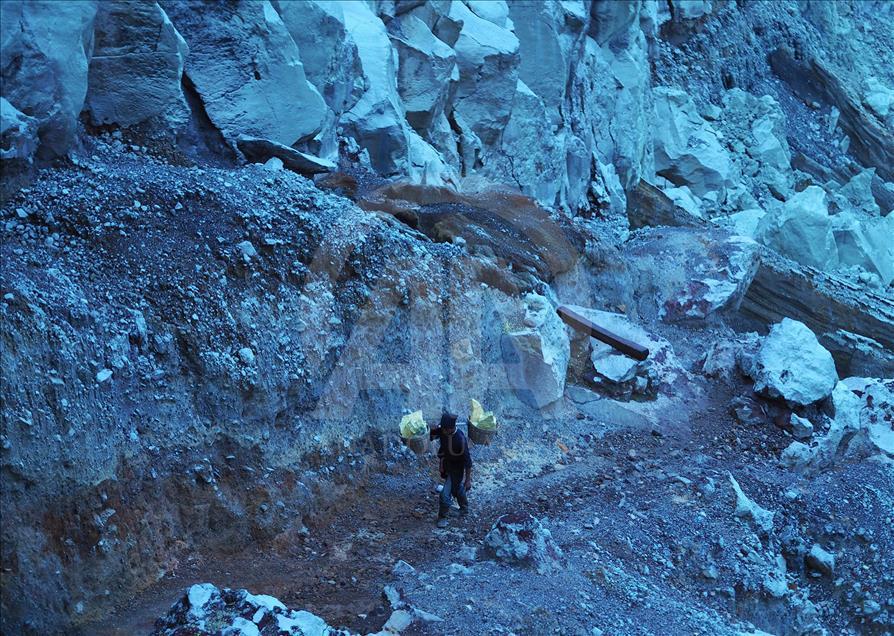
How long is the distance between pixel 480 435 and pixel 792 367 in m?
4.59

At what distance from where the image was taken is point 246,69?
9742mm

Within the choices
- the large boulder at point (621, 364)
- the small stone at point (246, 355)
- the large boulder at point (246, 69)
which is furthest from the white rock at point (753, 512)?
the large boulder at point (246, 69)

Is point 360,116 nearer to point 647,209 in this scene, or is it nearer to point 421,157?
point 421,157

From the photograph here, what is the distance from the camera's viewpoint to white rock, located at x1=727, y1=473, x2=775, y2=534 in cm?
→ 915

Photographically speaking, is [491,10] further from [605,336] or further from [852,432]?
[852,432]

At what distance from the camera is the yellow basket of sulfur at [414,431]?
8.52 meters

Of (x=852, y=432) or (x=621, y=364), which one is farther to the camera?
(x=852, y=432)

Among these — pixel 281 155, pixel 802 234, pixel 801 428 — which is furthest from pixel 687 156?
pixel 281 155

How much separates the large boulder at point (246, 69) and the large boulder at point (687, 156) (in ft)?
38.9

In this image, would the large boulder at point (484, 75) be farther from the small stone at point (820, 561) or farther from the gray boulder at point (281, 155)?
the small stone at point (820, 561)

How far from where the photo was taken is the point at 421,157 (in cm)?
1219

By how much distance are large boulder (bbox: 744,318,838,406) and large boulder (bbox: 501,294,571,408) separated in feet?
9.80

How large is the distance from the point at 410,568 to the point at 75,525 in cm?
233

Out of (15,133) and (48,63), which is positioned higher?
(48,63)
